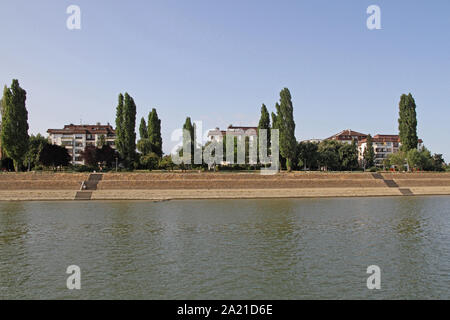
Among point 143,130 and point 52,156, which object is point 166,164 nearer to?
point 143,130

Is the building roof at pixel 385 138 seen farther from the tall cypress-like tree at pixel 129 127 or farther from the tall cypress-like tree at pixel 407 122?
A: the tall cypress-like tree at pixel 129 127

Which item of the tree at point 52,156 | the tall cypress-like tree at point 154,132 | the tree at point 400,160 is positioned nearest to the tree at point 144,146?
the tall cypress-like tree at point 154,132

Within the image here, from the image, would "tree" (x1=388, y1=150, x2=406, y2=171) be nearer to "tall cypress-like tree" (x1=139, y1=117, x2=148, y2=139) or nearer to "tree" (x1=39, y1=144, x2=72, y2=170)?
"tall cypress-like tree" (x1=139, y1=117, x2=148, y2=139)

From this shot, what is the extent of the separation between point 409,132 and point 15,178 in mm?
75659

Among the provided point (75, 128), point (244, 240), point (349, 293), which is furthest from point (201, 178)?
point (75, 128)

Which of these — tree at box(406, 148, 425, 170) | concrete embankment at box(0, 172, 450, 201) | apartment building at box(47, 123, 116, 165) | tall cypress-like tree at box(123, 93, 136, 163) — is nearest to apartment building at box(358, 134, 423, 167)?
tree at box(406, 148, 425, 170)

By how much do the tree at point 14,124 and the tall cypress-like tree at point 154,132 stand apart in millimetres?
29554

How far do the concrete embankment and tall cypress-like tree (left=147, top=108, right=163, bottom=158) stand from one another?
2878 centimetres

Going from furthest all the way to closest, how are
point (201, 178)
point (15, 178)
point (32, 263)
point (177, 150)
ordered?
point (177, 150), point (201, 178), point (15, 178), point (32, 263)

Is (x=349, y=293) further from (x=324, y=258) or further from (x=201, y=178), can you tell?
(x=201, y=178)

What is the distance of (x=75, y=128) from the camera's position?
388ft

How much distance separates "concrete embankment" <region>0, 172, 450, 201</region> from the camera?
47.8 m

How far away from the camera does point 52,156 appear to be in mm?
74375

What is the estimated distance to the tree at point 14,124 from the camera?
57.7m
